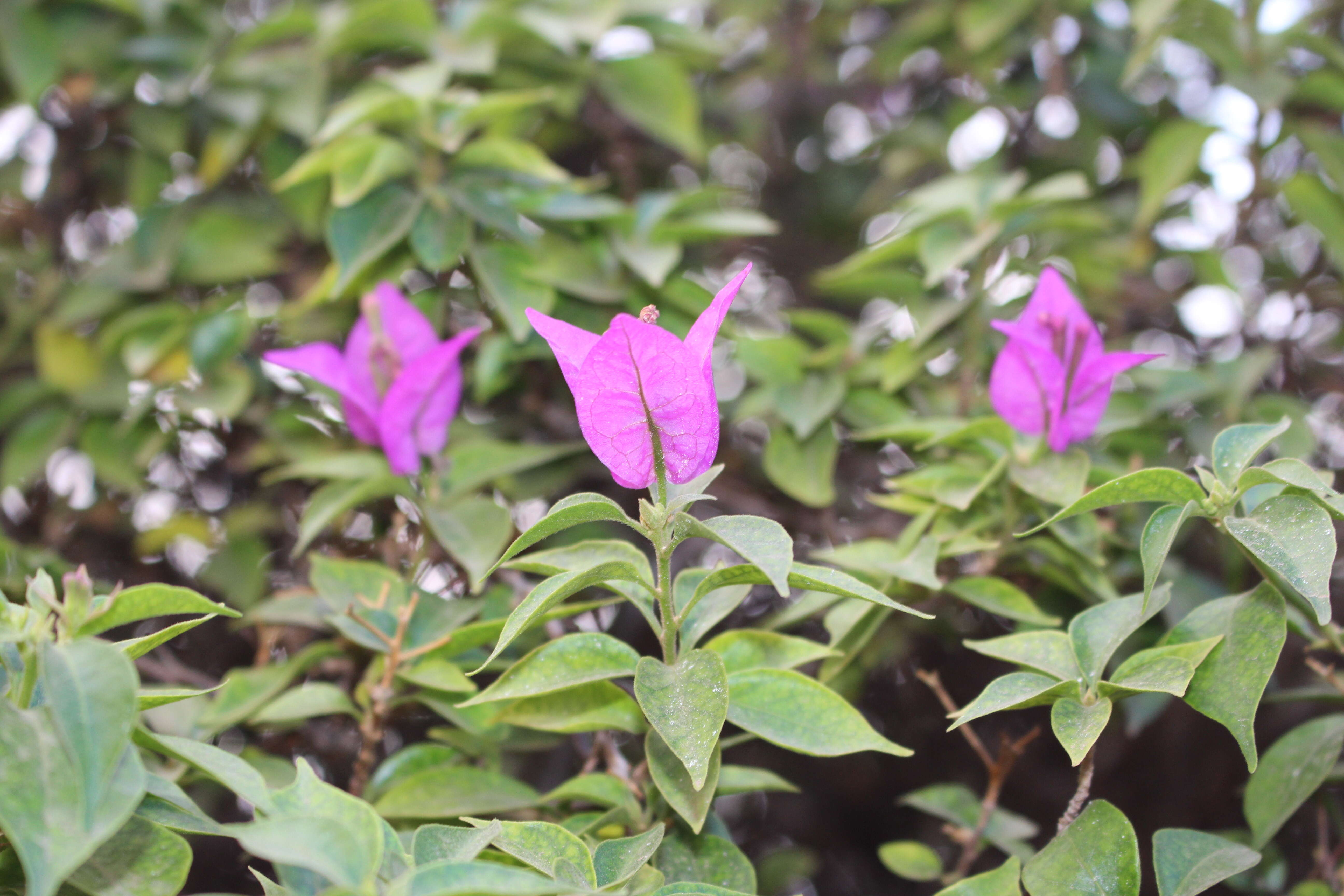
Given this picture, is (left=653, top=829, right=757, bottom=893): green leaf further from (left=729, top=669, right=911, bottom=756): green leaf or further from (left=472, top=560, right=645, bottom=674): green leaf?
(left=472, top=560, right=645, bottom=674): green leaf

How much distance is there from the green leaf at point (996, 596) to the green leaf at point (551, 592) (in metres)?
0.33

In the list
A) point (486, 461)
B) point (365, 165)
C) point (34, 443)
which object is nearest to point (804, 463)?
point (486, 461)

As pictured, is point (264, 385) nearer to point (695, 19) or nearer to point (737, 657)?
point (737, 657)

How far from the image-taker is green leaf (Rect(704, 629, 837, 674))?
2.11 feet

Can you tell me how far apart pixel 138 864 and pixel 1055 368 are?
2.33ft

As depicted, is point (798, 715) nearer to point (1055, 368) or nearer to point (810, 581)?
point (810, 581)

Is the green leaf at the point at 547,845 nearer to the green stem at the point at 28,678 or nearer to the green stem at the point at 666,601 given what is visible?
the green stem at the point at 666,601

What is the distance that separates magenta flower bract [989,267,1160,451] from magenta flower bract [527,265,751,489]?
33 centimetres

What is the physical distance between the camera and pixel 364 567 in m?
0.78

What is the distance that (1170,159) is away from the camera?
110 centimetres

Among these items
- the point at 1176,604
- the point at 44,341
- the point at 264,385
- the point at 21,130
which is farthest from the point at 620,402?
the point at 21,130

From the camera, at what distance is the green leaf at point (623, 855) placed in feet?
1.70

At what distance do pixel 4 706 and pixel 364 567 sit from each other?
35 cm

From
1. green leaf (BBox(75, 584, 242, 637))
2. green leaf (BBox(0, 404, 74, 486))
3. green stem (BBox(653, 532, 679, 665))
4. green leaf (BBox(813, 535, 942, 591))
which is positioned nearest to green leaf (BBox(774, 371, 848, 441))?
green leaf (BBox(813, 535, 942, 591))
